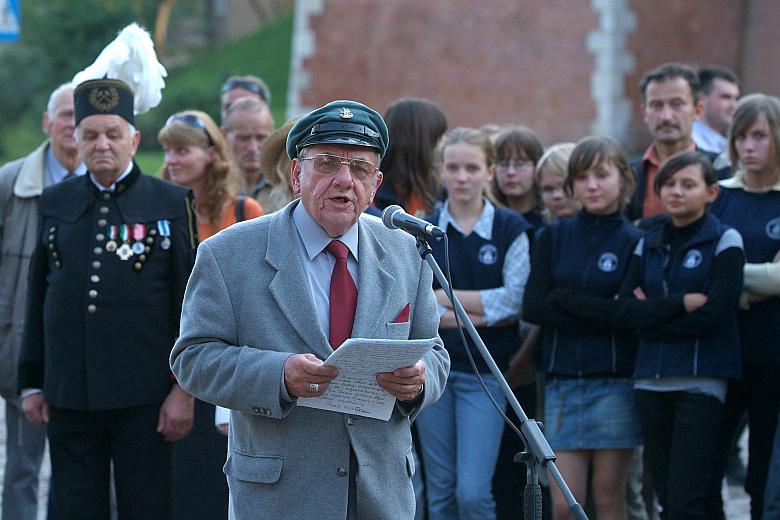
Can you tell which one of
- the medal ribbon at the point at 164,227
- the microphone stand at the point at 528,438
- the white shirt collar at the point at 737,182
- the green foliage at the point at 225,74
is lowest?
the microphone stand at the point at 528,438

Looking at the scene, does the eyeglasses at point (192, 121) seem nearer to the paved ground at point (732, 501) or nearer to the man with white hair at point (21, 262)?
the man with white hair at point (21, 262)

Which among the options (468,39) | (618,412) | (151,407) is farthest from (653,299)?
(468,39)

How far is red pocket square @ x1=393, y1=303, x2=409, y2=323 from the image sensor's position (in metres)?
4.09

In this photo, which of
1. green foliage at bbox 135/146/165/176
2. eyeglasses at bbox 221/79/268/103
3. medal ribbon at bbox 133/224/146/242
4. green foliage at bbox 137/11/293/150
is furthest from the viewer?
green foliage at bbox 137/11/293/150

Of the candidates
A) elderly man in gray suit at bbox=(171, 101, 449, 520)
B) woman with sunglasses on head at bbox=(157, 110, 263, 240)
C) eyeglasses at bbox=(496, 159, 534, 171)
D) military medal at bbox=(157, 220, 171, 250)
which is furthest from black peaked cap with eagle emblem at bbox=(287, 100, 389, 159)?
eyeglasses at bbox=(496, 159, 534, 171)

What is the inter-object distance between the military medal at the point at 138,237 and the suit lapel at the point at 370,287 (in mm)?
1685

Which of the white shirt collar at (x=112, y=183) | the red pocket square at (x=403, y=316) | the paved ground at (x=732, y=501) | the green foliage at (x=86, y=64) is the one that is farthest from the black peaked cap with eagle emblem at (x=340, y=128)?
the green foliage at (x=86, y=64)

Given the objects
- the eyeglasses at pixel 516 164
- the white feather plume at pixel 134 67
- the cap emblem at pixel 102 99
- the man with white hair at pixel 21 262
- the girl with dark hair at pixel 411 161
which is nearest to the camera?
the cap emblem at pixel 102 99

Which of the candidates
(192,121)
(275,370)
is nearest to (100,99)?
(192,121)

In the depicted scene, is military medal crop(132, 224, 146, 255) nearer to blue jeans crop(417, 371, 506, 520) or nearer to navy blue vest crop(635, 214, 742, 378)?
blue jeans crop(417, 371, 506, 520)

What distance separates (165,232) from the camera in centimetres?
561

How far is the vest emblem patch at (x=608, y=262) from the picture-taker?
20.4 feet

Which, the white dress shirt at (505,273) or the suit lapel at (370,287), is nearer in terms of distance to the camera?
the suit lapel at (370,287)

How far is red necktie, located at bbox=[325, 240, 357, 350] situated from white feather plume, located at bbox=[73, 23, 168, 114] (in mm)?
2300
